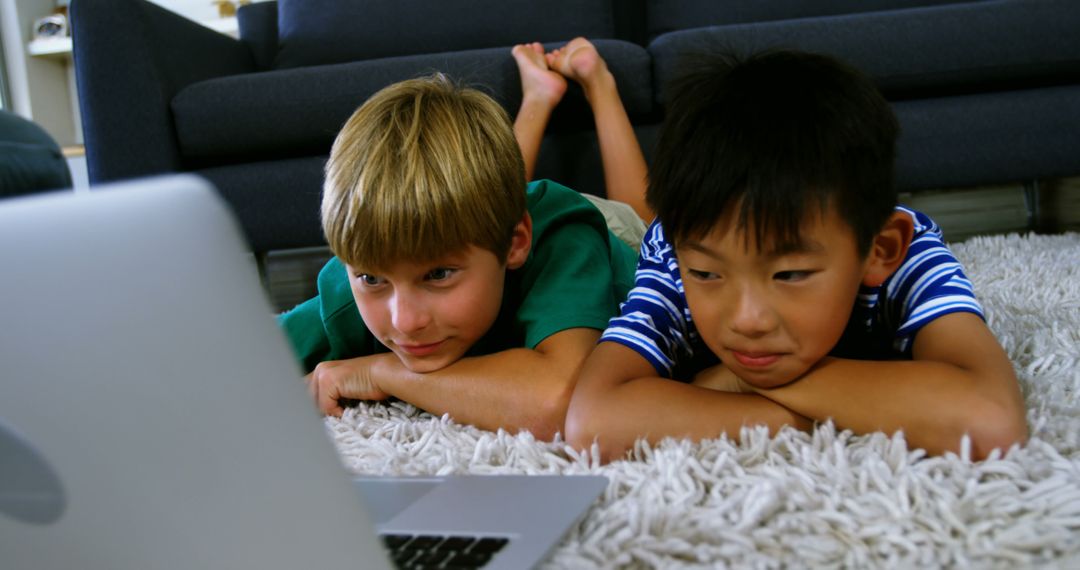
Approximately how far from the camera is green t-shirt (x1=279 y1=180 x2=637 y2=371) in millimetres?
891

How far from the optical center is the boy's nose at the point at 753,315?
636 mm

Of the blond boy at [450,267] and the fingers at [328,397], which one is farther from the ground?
the blond boy at [450,267]

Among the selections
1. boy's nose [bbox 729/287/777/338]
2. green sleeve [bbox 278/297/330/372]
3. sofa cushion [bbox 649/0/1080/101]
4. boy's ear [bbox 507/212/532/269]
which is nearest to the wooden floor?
sofa cushion [bbox 649/0/1080/101]

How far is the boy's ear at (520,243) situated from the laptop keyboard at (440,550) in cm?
50

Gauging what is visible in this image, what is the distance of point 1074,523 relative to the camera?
479 mm

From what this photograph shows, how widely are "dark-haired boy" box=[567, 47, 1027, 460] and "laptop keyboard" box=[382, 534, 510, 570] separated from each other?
0.27 meters

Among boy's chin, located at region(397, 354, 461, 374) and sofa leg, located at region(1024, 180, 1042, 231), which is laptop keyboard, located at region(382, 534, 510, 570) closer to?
boy's chin, located at region(397, 354, 461, 374)

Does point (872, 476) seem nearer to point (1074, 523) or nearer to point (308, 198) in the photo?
point (1074, 523)

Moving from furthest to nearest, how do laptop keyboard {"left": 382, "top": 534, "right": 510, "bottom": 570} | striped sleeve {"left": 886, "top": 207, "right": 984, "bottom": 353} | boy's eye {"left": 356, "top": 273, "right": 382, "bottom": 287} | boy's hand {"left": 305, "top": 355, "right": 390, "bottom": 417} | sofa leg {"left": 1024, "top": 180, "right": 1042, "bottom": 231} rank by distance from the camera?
sofa leg {"left": 1024, "top": 180, "right": 1042, "bottom": 231} → boy's hand {"left": 305, "top": 355, "right": 390, "bottom": 417} → boy's eye {"left": 356, "top": 273, "right": 382, "bottom": 287} → striped sleeve {"left": 886, "top": 207, "right": 984, "bottom": 353} → laptop keyboard {"left": 382, "top": 534, "right": 510, "bottom": 570}

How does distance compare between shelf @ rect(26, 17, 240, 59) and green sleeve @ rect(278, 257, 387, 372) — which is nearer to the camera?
green sleeve @ rect(278, 257, 387, 372)

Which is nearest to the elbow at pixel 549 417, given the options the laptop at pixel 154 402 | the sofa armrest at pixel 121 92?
the laptop at pixel 154 402

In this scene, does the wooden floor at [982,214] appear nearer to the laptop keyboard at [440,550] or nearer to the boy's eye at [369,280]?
the boy's eye at [369,280]

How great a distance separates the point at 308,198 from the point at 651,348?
111 centimetres

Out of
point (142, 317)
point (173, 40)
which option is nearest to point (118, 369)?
point (142, 317)
